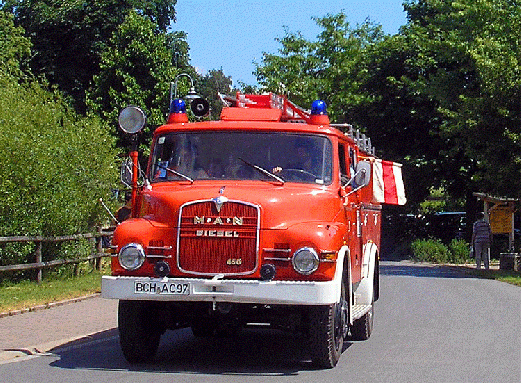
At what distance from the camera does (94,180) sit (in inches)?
995

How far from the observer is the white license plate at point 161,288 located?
33.1ft

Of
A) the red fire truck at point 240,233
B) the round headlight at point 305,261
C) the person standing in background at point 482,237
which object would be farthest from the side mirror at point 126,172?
the person standing in background at point 482,237

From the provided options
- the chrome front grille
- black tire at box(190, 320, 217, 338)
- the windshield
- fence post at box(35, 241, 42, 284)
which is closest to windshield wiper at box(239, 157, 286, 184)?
the windshield

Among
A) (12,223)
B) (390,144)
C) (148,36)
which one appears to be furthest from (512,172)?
(148,36)

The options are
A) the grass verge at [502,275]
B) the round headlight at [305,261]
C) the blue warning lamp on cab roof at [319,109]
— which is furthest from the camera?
the grass verge at [502,275]

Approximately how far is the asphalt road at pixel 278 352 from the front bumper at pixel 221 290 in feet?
2.53

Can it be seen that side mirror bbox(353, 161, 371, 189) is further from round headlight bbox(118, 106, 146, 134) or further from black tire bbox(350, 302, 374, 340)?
round headlight bbox(118, 106, 146, 134)

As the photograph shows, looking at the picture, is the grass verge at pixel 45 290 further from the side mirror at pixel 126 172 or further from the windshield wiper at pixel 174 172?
the windshield wiper at pixel 174 172

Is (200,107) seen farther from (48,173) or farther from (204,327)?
(48,173)

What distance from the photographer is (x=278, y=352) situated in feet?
40.0

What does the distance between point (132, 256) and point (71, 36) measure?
42.9 metres

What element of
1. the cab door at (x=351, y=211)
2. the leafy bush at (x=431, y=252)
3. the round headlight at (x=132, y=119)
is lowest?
the leafy bush at (x=431, y=252)

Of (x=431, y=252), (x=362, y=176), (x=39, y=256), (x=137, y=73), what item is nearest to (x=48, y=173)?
(x=39, y=256)

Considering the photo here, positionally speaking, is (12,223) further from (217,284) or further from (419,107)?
(419,107)
